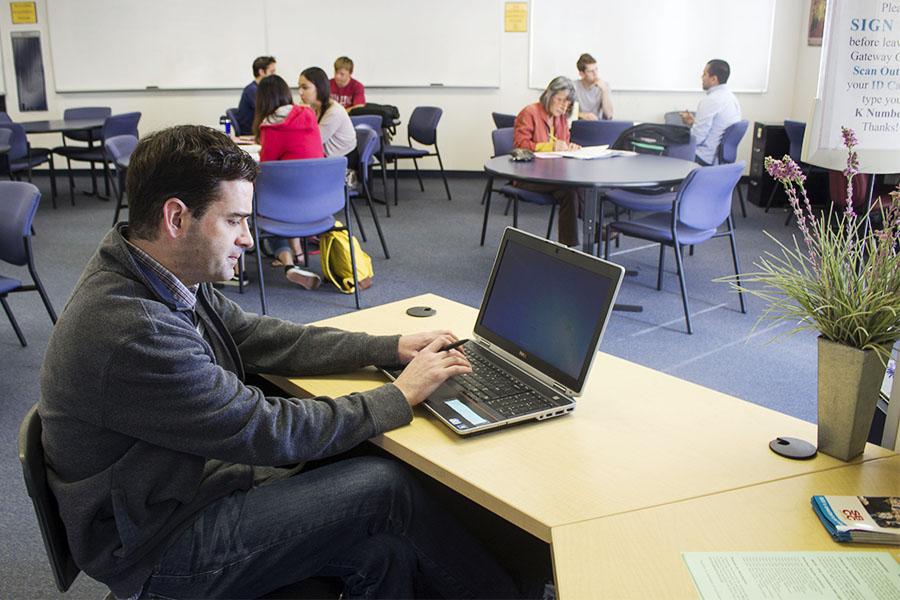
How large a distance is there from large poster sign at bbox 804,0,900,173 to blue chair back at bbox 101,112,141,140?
20.7ft

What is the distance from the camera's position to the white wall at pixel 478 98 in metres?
7.61

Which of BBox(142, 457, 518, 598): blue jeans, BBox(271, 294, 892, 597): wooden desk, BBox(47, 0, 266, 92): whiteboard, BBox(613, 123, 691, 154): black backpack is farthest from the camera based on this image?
BBox(47, 0, 266, 92): whiteboard

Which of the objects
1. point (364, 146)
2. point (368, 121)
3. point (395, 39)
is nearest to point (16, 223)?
point (364, 146)

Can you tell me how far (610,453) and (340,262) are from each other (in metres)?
3.47

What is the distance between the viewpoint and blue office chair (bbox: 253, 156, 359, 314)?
4.09 metres

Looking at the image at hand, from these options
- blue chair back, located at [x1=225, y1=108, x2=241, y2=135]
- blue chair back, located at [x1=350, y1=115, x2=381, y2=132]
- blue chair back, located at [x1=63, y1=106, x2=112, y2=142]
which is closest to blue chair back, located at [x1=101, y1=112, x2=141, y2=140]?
blue chair back, located at [x1=225, y1=108, x2=241, y2=135]

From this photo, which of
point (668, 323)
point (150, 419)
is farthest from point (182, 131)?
point (668, 323)

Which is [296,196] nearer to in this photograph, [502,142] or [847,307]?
[502,142]

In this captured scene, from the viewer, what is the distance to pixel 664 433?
4.77 feet

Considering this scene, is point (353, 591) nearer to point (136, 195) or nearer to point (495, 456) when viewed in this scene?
point (495, 456)

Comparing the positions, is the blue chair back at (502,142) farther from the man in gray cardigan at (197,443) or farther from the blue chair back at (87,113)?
the man in gray cardigan at (197,443)

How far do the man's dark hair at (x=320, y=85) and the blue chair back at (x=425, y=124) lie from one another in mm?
1853

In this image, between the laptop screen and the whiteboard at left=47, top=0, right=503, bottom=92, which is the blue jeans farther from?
the whiteboard at left=47, top=0, right=503, bottom=92

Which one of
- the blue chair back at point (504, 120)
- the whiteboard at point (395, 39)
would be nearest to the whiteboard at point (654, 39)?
the whiteboard at point (395, 39)
